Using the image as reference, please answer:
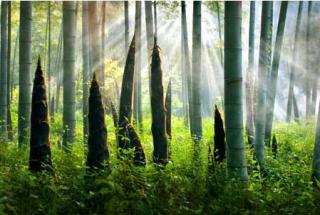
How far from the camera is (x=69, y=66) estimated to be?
953 cm

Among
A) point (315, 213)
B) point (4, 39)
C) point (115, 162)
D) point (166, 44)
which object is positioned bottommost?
point (315, 213)

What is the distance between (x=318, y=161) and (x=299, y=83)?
23.8 m

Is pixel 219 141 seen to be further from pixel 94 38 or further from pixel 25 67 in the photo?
pixel 94 38

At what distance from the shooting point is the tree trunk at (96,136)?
602 cm

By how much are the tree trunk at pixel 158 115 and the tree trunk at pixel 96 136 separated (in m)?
1.32

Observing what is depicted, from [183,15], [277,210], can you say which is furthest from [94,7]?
[277,210]

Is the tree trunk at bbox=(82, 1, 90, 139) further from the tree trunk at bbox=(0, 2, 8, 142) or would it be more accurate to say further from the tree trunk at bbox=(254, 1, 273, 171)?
the tree trunk at bbox=(254, 1, 273, 171)

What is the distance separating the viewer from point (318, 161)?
622cm

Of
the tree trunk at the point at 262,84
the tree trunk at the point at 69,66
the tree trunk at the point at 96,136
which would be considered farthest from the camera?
the tree trunk at the point at 69,66

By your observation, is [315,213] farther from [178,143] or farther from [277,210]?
[178,143]

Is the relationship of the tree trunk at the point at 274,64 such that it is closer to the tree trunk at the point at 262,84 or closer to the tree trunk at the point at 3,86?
the tree trunk at the point at 262,84

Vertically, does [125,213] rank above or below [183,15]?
below

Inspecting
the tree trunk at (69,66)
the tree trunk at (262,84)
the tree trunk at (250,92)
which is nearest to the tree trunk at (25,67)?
the tree trunk at (69,66)

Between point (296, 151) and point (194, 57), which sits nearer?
point (194, 57)
